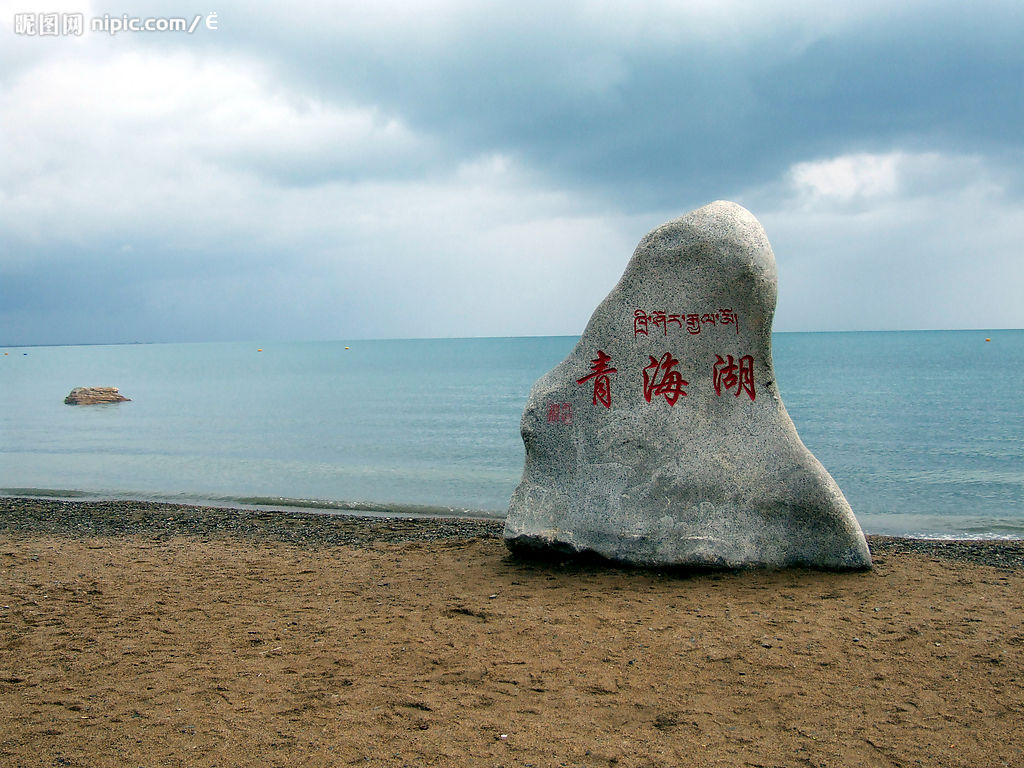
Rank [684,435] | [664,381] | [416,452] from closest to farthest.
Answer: [684,435] < [664,381] < [416,452]

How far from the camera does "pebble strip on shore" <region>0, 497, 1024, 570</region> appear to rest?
1033cm

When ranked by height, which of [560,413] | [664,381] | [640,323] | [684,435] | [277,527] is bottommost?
[277,527]

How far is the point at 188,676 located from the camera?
18.9ft

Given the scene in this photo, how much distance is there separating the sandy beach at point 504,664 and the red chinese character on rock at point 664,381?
1.85 meters

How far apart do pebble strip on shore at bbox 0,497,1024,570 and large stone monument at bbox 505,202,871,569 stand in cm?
210

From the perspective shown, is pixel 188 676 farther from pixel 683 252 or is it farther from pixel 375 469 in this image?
pixel 375 469

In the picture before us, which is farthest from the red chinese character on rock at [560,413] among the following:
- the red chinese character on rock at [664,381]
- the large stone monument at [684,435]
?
the red chinese character on rock at [664,381]

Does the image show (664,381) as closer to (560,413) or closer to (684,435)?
(684,435)

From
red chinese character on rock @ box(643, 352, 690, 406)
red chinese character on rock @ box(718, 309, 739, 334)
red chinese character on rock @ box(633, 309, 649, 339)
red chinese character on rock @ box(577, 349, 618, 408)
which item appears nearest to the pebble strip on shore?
red chinese character on rock @ box(577, 349, 618, 408)

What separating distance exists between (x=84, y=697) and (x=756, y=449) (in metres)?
6.32

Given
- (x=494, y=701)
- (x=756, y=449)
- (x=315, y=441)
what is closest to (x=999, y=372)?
(x=315, y=441)

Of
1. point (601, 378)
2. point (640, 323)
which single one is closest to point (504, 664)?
point (601, 378)

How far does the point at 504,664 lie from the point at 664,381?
3651mm

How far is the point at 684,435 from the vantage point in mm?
8195
